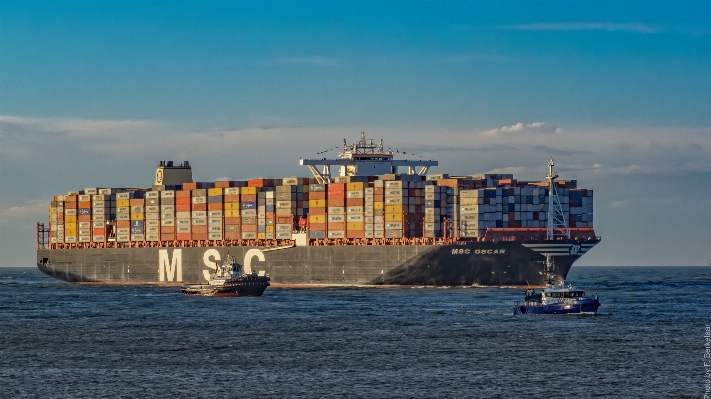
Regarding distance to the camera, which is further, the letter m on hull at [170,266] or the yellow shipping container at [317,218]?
the letter m on hull at [170,266]

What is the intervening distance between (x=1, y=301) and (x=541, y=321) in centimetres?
5419

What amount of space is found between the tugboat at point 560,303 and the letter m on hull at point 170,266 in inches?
2310

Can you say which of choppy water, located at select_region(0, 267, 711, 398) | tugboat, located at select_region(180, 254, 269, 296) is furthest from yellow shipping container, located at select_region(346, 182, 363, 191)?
choppy water, located at select_region(0, 267, 711, 398)

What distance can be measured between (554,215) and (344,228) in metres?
19.6

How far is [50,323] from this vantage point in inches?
2918

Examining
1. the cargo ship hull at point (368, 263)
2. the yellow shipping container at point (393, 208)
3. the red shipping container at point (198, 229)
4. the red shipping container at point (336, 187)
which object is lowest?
the cargo ship hull at point (368, 263)

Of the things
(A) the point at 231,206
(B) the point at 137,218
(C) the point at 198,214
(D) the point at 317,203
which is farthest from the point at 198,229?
(D) the point at 317,203

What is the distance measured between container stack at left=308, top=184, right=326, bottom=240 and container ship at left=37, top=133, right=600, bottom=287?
4.6 inches

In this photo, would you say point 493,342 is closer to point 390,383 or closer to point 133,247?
point 390,383

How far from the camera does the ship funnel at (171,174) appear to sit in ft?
486

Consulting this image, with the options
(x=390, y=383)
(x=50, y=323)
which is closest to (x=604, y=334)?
(x=390, y=383)

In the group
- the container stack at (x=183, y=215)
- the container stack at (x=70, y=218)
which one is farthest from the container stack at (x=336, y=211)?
the container stack at (x=70, y=218)

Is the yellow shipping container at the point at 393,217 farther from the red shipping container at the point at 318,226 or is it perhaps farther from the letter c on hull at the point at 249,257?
the letter c on hull at the point at 249,257

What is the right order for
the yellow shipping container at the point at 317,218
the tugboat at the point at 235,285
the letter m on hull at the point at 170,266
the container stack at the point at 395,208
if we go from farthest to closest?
the letter m on hull at the point at 170,266 < the yellow shipping container at the point at 317,218 < the container stack at the point at 395,208 < the tugboat at the point at 235,285
